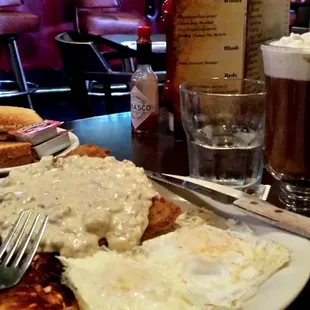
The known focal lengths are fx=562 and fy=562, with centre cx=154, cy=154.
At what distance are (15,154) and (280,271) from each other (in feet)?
2.01

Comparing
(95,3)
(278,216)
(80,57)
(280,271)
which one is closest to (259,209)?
(278,216)

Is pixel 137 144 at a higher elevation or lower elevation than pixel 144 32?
lower

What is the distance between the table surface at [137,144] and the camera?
110cm

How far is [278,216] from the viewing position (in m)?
0.75

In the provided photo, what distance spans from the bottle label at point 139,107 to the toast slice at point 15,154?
0.94ft

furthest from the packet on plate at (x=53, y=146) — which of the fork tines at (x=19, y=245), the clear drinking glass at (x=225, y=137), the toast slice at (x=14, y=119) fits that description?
the fork tines at (x=19, y=245)

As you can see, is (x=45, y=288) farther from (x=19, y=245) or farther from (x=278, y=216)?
(x=278, y=216)

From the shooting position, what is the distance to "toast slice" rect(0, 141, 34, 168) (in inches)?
42.1

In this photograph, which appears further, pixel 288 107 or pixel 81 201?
pixel 288 107

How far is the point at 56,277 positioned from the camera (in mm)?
654

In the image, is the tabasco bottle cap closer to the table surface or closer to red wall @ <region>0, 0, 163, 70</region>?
the table surface

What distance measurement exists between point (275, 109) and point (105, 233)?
35 centimetres

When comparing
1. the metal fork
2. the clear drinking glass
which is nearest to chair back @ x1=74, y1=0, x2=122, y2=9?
the clear drinking glass

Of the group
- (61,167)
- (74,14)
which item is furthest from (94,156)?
(74,14)
